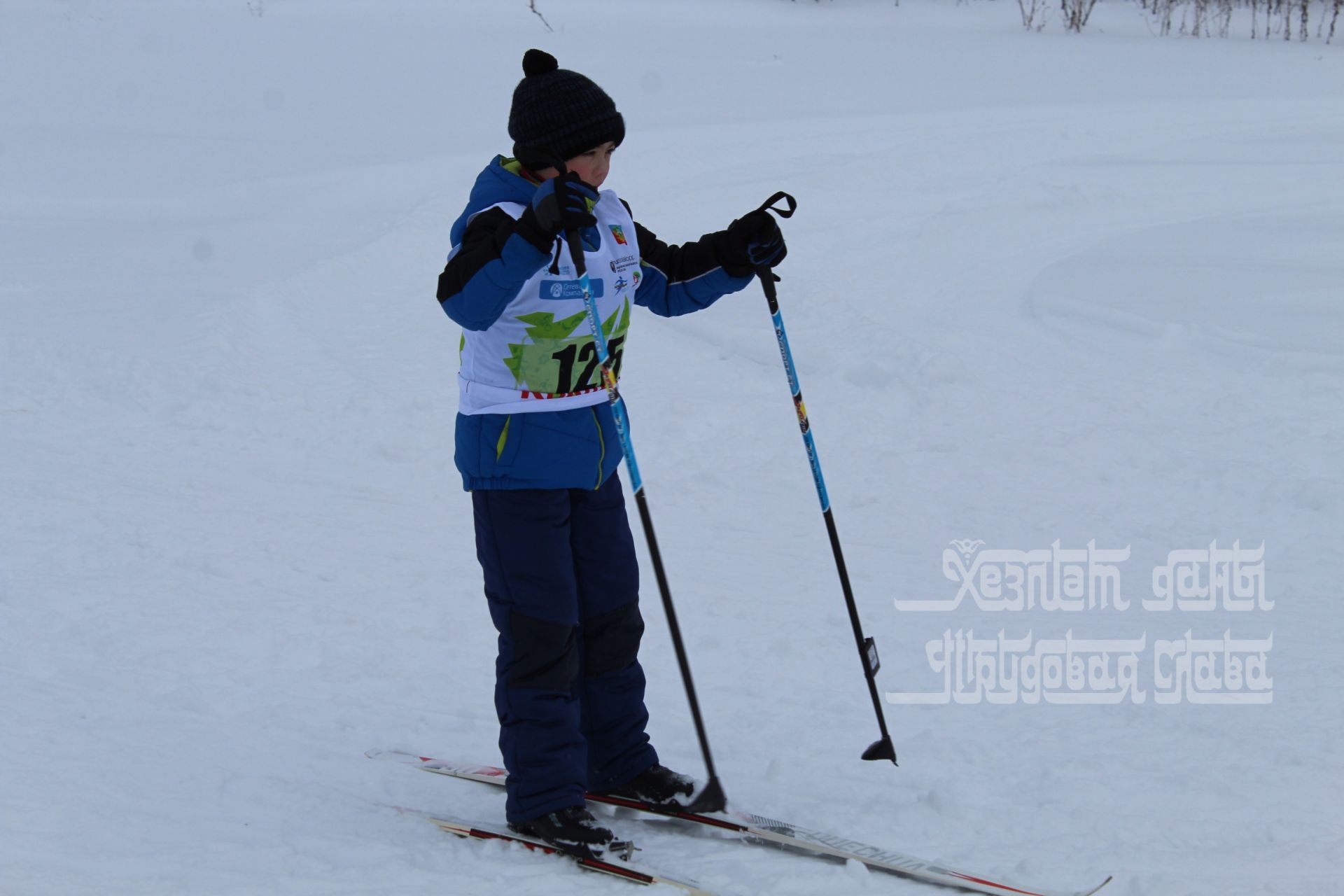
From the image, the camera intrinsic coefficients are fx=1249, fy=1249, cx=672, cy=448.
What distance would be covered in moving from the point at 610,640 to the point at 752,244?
108 centimetres

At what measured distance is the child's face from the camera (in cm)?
289

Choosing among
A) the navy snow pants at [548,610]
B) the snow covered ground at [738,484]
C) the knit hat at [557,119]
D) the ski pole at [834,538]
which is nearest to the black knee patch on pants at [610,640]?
the navy snow pants at [548,610]

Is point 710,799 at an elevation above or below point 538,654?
below

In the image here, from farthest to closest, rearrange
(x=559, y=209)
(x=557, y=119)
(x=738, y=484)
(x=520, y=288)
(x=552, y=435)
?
(x=738, y=484)
(x=552, y=435)
(x=557, y=119)
(x=520, y=288)
(x=559, y=209)

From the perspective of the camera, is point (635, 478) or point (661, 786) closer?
point (635, 478)

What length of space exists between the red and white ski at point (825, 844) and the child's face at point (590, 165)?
5.07ft

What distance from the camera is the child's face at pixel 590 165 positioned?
2.89 m

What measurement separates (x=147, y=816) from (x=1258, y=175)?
910cm

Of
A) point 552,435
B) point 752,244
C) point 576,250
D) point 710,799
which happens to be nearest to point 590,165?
point 576,250

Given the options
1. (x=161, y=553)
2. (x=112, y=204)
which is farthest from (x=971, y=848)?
(x=112, y=204)

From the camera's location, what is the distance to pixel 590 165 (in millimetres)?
2916

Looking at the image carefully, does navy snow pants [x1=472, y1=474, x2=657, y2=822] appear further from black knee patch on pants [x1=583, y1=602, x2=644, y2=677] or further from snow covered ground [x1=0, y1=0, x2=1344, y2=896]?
snow covered ground [x1=0, y1=0, x2=1344, y2=896]

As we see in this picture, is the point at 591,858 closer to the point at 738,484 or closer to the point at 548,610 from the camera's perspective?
the point at 548,610

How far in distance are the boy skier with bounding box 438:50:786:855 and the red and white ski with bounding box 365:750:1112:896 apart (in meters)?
0.13
